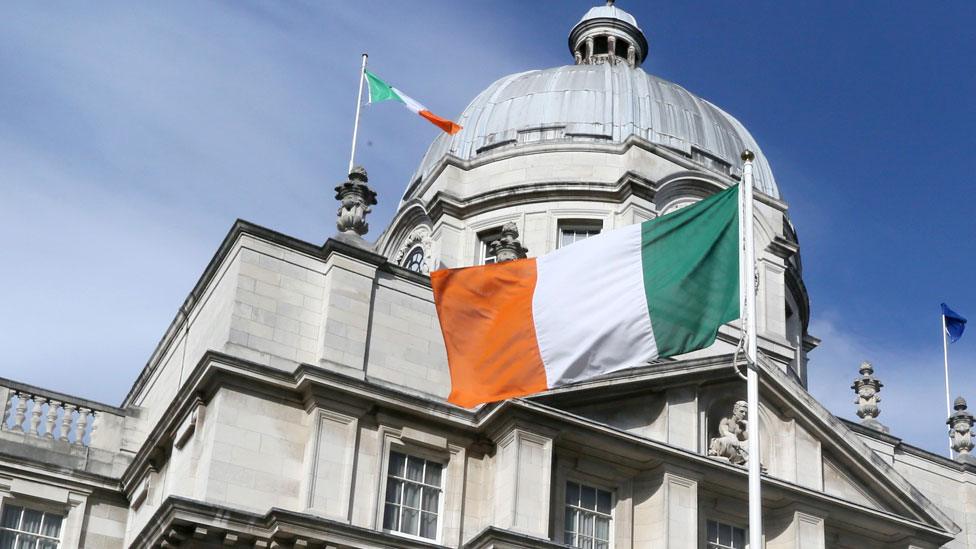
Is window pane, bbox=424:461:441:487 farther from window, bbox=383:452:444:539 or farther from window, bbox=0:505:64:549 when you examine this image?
window, bbox=0:505:64:549

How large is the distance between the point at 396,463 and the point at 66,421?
708cm

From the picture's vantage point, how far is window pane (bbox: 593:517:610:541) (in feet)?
92.8

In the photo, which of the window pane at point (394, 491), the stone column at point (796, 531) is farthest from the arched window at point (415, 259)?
the stone column at point (796, 531)

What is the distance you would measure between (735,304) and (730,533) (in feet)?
30.1

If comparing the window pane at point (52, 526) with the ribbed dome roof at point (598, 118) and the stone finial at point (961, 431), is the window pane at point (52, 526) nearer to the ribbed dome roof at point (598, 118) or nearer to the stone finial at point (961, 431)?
the ribbed dome roof at point (598, 118)

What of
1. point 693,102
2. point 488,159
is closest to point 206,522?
point 488,159

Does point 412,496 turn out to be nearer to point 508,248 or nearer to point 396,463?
point 396,463

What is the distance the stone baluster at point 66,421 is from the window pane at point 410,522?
24.1 feet

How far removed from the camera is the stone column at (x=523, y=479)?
87.5 ft

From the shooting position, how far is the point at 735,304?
71.7 ft

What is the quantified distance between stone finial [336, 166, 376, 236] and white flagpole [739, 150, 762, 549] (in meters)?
9.60

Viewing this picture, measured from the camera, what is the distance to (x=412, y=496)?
2731 centimetres

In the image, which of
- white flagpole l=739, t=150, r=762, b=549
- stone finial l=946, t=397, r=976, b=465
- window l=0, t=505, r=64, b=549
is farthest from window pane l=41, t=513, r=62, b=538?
stone finial l=946, t=397, r=976, b=465

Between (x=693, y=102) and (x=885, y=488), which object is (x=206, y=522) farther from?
(x=693, y=102)
